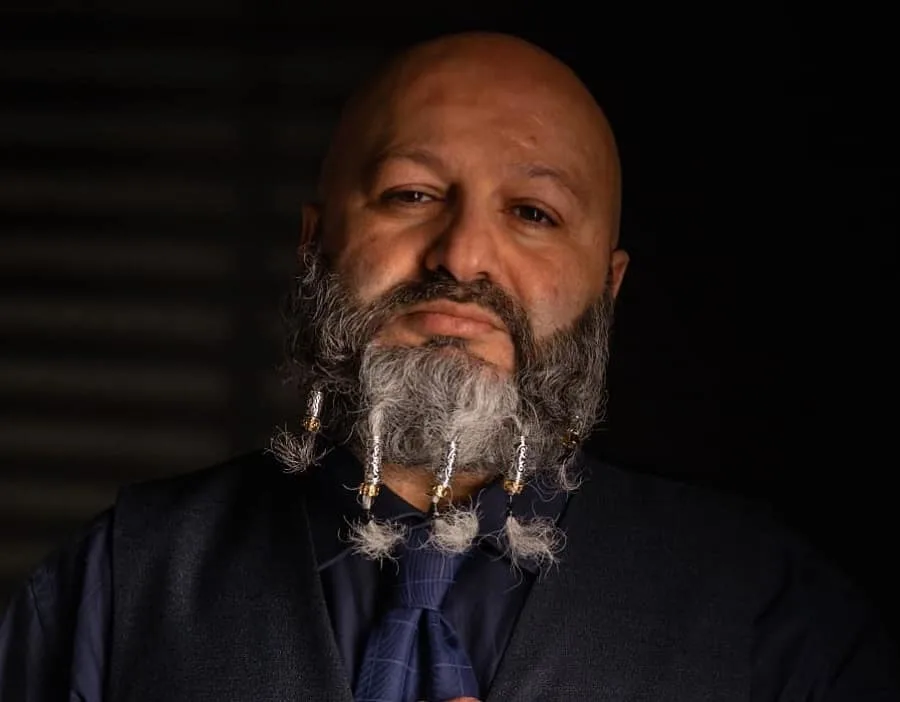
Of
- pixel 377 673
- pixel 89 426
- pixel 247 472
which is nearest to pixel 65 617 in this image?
pixel 247 472

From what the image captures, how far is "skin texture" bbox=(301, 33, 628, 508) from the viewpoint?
1587 millimetres

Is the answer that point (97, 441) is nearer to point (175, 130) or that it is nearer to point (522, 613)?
point (175, 130)

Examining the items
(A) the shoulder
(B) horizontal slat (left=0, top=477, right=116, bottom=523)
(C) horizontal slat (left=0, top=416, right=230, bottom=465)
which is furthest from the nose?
(B) horizontal slat (left=0, top=477, right=116, bottom=523)

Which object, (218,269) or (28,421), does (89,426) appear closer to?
(28,421)

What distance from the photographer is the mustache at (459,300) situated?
155 cm

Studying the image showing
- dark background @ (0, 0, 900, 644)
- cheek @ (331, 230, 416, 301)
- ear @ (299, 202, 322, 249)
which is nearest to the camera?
cheek @ (331, 230, 416, 301)

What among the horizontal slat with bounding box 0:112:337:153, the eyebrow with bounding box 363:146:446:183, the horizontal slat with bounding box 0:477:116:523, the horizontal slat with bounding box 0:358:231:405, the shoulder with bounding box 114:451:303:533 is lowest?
the horizontal slat with bounding box 0:477:116:523

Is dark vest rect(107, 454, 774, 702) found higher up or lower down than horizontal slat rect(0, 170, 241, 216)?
lower down

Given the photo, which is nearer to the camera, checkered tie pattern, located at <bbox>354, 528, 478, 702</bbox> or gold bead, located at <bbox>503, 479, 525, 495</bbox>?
checkered tie pattern, located at <bbox>354, 528, 478, 702</bbox>

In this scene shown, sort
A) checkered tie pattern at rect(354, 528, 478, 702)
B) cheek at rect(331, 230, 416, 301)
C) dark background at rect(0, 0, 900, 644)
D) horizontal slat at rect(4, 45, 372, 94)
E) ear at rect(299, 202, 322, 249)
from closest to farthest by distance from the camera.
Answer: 1. checkered tie pattern at rect(354, 528, 478, 702)
2. cheek at rect(331, 230, 416, 301)
3. ear at rect(299, 202, 322, 249)
4. dark background at rect(0, 0, 900, 644)
5. horizontal slat at rect(4, 45, 372, 94)

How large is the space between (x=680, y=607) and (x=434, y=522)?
0.28 metres

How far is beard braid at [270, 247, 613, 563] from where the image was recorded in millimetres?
1567

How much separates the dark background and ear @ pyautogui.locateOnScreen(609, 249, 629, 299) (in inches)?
12.7

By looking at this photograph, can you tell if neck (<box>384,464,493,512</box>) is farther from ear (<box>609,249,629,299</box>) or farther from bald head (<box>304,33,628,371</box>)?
ear (<box>609,249,629,299</box>)
